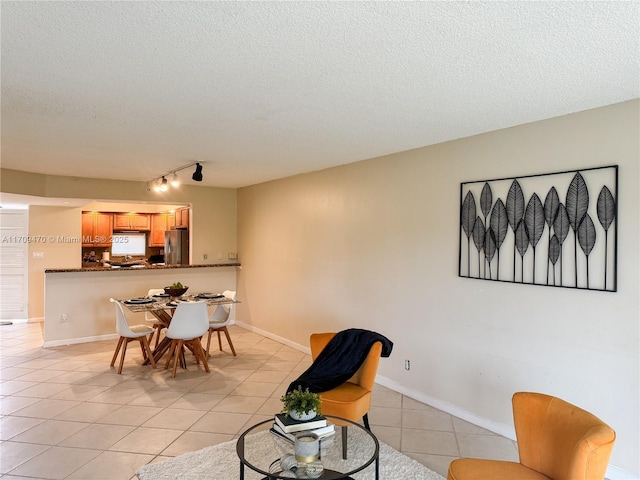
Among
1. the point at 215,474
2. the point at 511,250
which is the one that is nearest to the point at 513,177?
the point at 511,250

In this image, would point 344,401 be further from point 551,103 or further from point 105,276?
point 105,276

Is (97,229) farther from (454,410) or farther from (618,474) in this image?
(618,474)

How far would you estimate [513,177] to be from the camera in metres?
3.18

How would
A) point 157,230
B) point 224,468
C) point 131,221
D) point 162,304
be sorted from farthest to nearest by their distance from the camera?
point 157,230, point 131,221, point 162,304, point 224,468

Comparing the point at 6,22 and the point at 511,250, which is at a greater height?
the point at 6,22

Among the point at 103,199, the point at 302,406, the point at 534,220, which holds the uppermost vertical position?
the point at 103,199

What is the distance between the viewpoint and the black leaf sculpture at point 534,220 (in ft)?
9.82

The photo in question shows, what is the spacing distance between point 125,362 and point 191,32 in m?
4.50

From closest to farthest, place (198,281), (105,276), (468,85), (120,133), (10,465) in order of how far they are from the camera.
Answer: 1. (468,85)
2. (10,465)
3. (120,133)
4. (105,276)
5. (198,281)

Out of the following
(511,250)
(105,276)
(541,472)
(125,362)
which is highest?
(511,250)

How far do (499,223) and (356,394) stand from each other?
68.4 inches

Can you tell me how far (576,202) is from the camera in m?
2.79

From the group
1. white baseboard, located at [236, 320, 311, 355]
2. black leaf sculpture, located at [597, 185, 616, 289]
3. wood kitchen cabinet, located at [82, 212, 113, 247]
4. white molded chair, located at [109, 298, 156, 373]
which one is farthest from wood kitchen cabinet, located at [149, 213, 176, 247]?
black leaf sculpture, located at [597, 185, 616, 289]

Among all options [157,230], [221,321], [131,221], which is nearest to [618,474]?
[221,321]
